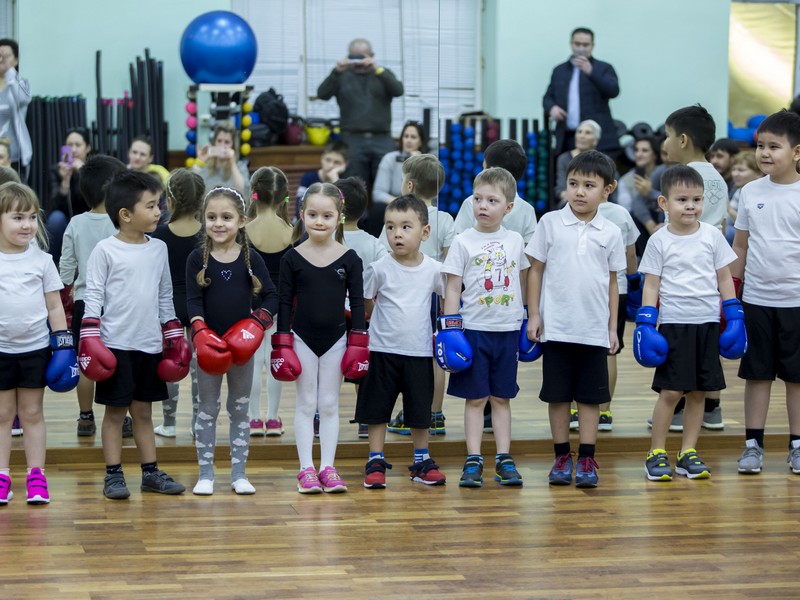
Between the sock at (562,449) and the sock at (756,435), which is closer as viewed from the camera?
the sock at (562,449)

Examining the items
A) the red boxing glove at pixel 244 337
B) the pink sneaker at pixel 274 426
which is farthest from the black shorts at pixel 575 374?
the pink sneaker at pixel 274 426

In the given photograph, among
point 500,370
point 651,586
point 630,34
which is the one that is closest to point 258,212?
point 500,370

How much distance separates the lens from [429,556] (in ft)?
12.3

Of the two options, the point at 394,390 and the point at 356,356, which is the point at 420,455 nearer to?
the point at 394,390

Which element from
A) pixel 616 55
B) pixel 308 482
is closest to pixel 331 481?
pixel 308 482

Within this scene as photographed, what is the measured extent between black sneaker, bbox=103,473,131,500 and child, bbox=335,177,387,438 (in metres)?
1.09

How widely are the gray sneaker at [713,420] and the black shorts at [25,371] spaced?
2775mm

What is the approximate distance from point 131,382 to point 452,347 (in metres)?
1.12

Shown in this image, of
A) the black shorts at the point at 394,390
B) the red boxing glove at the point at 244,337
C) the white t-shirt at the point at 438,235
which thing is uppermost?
the white t-shirt at the point at 438,235

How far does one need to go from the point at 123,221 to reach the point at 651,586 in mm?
2183

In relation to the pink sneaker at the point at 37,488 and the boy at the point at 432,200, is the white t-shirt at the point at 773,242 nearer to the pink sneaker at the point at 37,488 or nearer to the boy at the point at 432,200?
the boy at the point at 432,200

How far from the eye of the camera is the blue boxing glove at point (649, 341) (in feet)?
15.3

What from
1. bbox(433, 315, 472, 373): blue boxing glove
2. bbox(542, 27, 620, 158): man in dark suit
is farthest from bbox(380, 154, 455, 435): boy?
bbox(542, 27, 620, 158): man in dark suit

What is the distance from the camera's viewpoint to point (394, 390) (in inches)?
185
